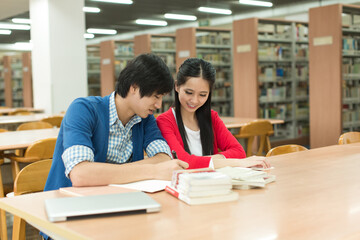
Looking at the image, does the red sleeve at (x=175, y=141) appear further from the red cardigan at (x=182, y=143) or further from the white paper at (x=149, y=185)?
the white paper at (x=149, y=185)

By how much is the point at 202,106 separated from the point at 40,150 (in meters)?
1.30

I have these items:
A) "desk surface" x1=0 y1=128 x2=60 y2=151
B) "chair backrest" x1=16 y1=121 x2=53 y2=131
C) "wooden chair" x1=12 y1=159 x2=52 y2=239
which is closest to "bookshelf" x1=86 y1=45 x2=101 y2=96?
"chair backrest" x1=16 y1=121 x2=53 y2=131

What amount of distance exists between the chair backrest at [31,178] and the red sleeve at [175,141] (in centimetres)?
62

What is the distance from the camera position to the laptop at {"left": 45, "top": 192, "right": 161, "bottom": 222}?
1.21m

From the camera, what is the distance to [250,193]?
1.54 meters

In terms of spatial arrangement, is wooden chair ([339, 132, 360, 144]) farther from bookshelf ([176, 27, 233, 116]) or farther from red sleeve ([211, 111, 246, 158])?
bookshelf ([176, 27, 233, 116])

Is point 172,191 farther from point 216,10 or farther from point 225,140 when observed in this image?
point 216,10

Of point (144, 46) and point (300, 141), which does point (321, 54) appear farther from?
point (144, 46)

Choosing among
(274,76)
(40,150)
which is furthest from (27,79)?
(40,150)

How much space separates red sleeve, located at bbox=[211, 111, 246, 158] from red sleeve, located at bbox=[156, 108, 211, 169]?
0.87 ft

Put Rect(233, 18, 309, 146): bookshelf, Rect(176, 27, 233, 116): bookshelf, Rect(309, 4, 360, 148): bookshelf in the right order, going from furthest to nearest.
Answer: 1. Rect(176, 27, 233, 116): bookshelf
2. Rect(233, 18, 309, 146): bookshelf
3. Rect(309, 4, 360, 148): bookshelf

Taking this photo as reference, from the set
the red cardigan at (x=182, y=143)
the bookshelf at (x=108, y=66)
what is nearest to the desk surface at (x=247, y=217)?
the red cardigan at (x=182, y=143)

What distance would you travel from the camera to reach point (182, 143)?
2391mm

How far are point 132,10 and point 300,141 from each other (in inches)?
277
